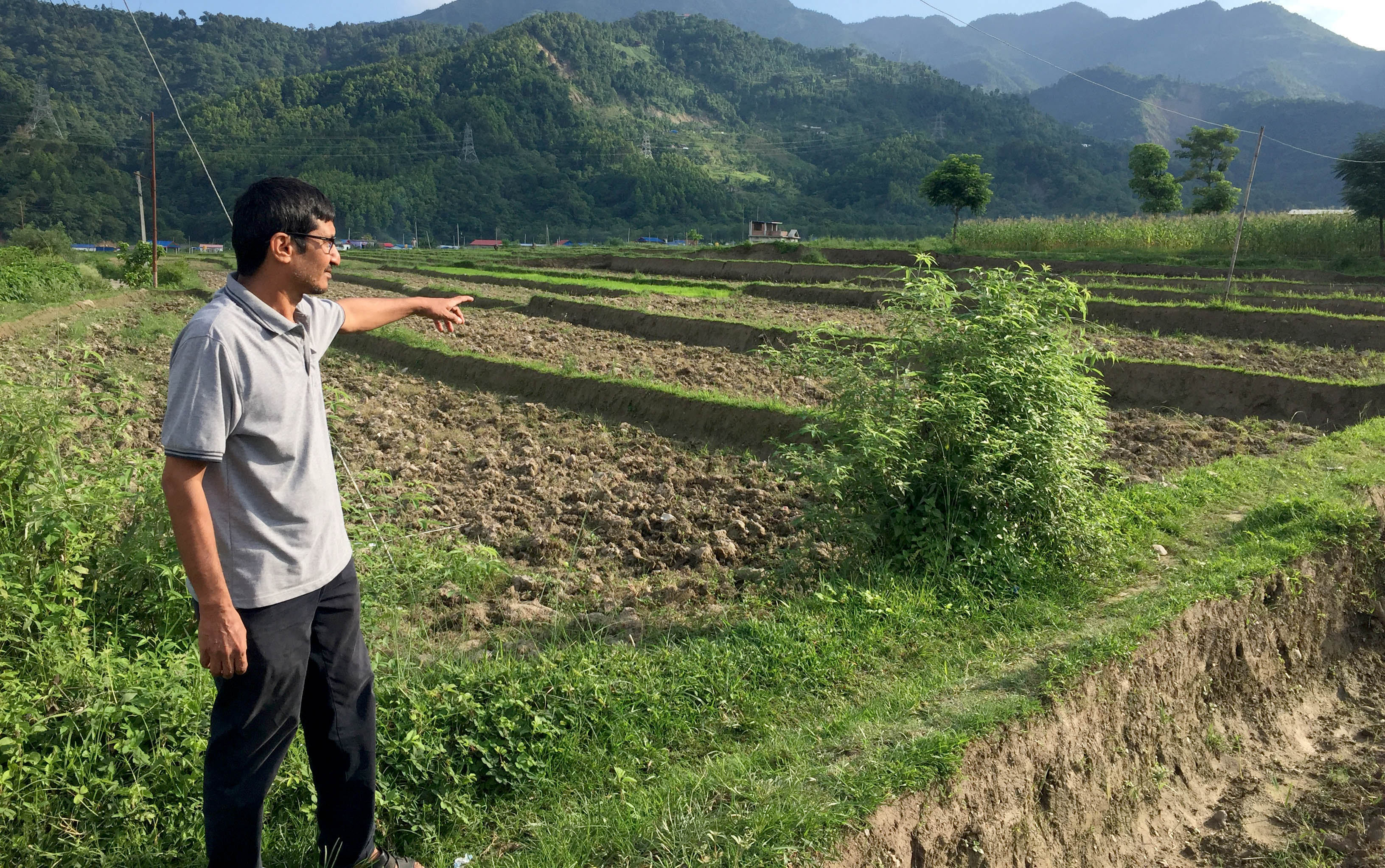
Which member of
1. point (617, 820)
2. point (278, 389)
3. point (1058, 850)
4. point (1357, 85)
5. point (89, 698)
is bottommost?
point (1058, 850)

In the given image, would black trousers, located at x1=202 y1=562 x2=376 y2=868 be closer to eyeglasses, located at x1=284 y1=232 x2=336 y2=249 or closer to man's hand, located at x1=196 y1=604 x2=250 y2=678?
man's hand, located at x1=196 y1=604 x2=250 y2=678

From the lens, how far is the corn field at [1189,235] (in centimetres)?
2756

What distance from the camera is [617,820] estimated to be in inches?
116

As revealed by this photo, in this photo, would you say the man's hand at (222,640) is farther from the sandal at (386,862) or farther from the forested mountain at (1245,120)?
the forested mountain at (1245,120)

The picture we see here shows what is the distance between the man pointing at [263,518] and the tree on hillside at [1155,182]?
45.9m

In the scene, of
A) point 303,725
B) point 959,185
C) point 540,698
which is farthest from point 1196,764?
point 959,185

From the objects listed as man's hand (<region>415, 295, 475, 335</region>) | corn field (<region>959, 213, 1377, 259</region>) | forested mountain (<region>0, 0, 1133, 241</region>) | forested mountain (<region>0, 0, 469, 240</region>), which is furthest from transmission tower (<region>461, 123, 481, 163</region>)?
man's hand (<region>415, 295, 475, 335</region>)

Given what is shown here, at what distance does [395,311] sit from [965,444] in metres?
3.44

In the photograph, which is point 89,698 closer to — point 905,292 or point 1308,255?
point 905,292

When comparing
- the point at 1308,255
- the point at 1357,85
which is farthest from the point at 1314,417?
the point at 1357,85

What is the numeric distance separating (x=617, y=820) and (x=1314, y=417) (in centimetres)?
1096

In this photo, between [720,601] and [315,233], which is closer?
[315,233]

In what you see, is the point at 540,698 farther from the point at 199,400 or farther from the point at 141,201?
the point at 141,201

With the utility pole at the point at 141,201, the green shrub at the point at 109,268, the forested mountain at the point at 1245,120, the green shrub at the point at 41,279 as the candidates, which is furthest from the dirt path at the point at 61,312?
the forested mountain at the point at 1245,120
